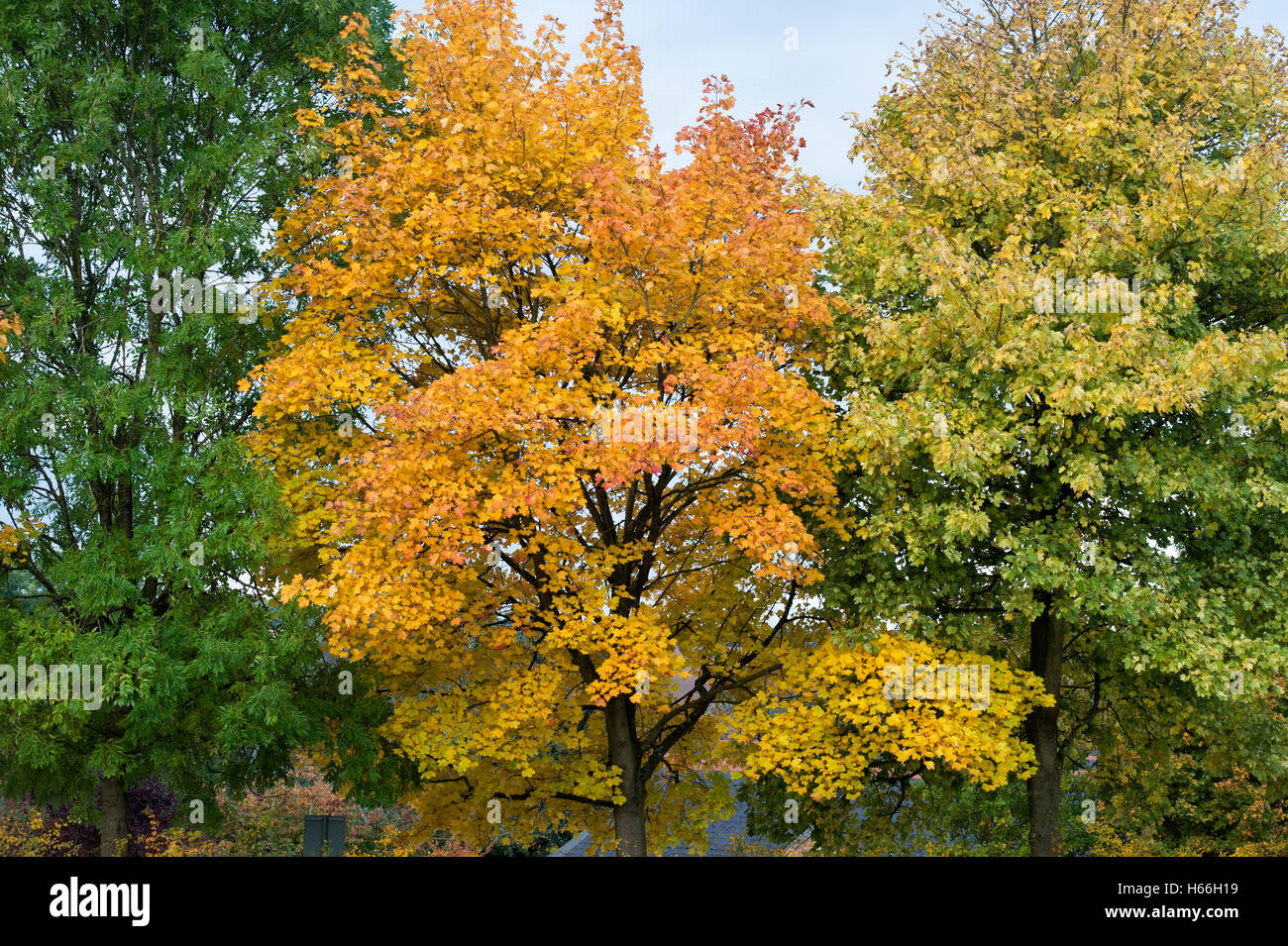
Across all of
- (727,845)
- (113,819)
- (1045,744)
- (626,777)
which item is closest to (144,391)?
(113,819)

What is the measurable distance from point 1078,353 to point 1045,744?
24.6ft

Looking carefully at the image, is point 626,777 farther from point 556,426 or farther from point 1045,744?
point 1045,744

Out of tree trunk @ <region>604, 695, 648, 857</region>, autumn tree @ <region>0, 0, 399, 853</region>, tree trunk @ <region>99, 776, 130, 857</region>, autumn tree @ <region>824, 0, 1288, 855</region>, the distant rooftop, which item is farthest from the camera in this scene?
the distant rooftop

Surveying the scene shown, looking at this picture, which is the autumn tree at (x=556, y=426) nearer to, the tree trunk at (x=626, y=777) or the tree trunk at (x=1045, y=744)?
the tree trunk at (x=626, y=777)

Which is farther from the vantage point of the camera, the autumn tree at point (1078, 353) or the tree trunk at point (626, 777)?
the tree trunk at point (626, 777)

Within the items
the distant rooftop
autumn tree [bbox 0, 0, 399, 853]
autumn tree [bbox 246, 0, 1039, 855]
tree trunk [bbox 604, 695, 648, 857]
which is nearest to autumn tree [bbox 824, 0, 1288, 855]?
autumn tree [bbox 246, 0, 1039, 855]

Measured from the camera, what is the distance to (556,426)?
14867mm

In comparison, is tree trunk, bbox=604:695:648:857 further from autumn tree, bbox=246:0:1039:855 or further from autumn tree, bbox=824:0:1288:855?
autumn tree, bbox=824:0:1288:855

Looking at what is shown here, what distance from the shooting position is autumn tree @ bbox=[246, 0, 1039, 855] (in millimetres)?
14844

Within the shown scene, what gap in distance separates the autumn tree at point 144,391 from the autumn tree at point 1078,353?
9317 millimetres

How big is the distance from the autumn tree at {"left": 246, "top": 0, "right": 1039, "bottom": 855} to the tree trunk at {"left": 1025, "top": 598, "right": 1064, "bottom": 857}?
5.07 ft

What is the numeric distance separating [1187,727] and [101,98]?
21033 mm

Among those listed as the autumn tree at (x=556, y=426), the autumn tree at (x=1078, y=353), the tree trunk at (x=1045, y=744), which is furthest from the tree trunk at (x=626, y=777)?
the tree trunk at (x=1045, y=744)

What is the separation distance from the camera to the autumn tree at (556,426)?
1484cm
